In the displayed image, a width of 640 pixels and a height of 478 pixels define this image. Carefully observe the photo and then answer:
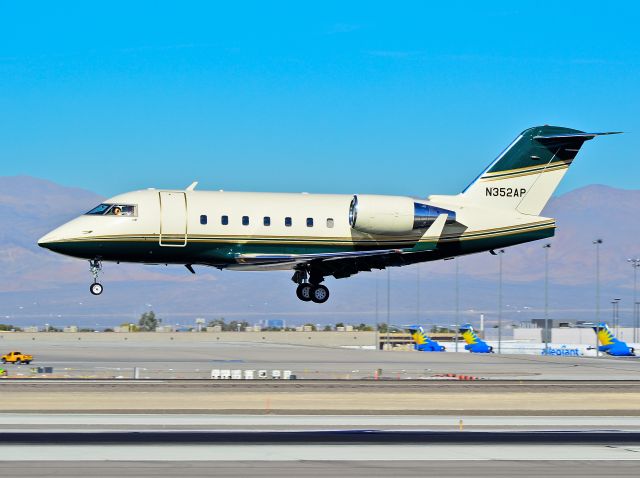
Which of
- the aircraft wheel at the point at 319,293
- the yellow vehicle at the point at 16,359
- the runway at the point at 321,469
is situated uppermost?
the aircraft wheel at the point at 319,293

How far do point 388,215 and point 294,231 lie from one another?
4.25 metres

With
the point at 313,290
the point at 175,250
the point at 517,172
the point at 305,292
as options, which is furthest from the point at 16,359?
the point at 517,172

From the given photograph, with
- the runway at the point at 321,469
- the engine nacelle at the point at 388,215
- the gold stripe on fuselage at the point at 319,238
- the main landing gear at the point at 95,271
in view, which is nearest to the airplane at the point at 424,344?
the gold stripe on fuselage at the point at 319,238

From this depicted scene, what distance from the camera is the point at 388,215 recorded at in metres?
50.0

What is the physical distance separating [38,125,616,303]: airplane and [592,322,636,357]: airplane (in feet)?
216

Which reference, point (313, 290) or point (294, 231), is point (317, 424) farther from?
point (313, 290)

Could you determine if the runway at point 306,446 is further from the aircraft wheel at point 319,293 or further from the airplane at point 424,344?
the airplane at point 424,344

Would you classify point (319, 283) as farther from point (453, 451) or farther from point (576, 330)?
point (576, 330)

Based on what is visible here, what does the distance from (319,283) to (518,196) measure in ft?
35.1

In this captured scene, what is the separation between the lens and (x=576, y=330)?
167m

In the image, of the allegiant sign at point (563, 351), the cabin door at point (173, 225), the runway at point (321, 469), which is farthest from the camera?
the allegiant sign at point (563, 351)

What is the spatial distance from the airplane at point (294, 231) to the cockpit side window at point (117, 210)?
0.04m

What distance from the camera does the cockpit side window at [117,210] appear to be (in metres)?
48.6

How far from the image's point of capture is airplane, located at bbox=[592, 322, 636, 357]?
115562 millimetres
